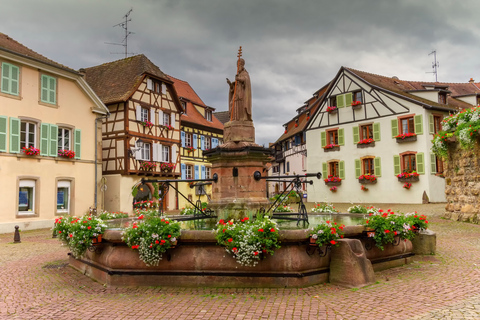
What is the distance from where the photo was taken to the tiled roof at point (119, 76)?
25.2 m

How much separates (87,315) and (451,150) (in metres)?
16.4

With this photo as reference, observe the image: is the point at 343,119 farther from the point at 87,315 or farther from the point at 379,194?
the point at 87,315

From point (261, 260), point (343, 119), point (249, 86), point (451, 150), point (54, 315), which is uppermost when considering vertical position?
point (343, 119)

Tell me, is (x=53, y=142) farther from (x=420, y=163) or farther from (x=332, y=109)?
(x=420, y=163)

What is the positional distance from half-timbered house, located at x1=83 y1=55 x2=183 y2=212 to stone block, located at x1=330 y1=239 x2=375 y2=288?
19.9 metres

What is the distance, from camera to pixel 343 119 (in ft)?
102

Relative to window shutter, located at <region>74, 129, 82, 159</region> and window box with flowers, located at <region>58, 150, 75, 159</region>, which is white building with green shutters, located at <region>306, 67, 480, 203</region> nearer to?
window shutter, located at <region>74, 129, 82, 159</region>

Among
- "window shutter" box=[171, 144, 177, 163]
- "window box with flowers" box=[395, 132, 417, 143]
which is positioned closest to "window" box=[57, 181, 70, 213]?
"window shutter" box=[171, 144, 177, 163]

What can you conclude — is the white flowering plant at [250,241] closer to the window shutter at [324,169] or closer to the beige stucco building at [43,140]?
the beige stucco building at [43,140]

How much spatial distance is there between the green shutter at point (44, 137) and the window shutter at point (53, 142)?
19 centimetres

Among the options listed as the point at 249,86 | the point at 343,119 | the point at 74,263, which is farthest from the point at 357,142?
the point at 74,263

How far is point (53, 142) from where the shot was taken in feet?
65.4

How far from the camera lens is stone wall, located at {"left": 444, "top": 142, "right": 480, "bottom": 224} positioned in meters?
15.4

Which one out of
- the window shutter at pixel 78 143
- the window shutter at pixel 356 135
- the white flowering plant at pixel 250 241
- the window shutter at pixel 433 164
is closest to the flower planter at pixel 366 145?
the window shutter at pixel 356 135
